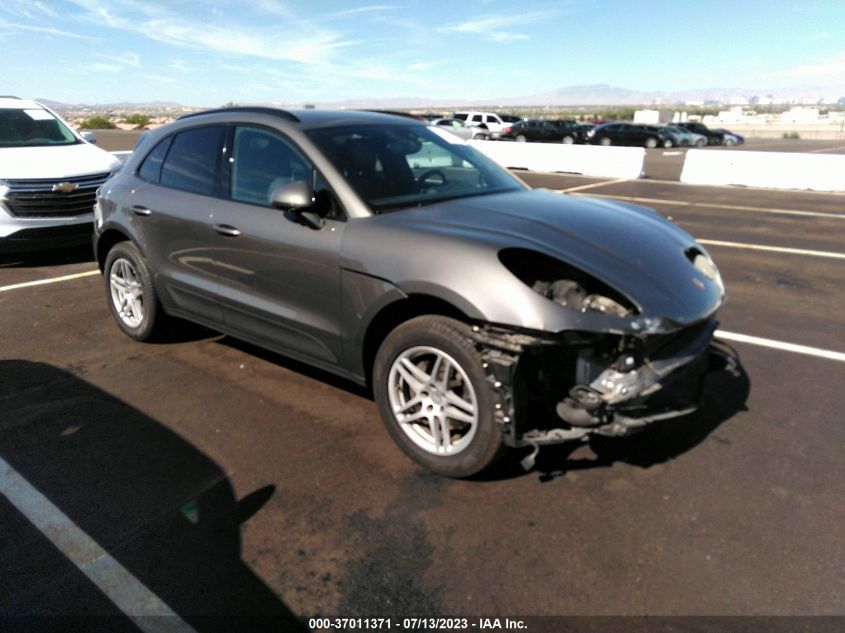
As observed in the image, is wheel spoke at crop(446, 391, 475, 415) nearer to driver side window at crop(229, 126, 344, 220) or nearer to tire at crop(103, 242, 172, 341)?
driver side window at crop(229, 126, 344, 220)

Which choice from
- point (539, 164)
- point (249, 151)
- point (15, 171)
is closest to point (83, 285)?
point (15, 171)

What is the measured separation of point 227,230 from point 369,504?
1987mm

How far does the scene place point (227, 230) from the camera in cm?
410

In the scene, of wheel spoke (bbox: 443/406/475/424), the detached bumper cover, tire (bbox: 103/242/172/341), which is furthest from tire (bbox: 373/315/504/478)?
tire (bbox: 103/242/172/341)

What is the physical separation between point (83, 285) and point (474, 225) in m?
5.39

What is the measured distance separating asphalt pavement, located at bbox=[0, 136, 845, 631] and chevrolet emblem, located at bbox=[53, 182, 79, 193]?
341cm

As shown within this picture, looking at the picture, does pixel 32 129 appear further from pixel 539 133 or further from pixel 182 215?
pixel 539 133

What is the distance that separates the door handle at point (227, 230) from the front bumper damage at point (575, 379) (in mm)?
1830

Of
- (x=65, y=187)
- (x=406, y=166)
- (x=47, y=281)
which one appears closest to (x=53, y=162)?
(x=65, y=187)

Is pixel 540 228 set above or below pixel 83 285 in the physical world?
above

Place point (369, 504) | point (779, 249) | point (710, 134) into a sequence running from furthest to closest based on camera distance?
point (710, 134) → point (779, 249) → point (369, 504)

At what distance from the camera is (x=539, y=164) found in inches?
770

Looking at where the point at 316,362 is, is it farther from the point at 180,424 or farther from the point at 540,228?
the point at 540,228

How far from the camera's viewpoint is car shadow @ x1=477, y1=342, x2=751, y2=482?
3371 mm
